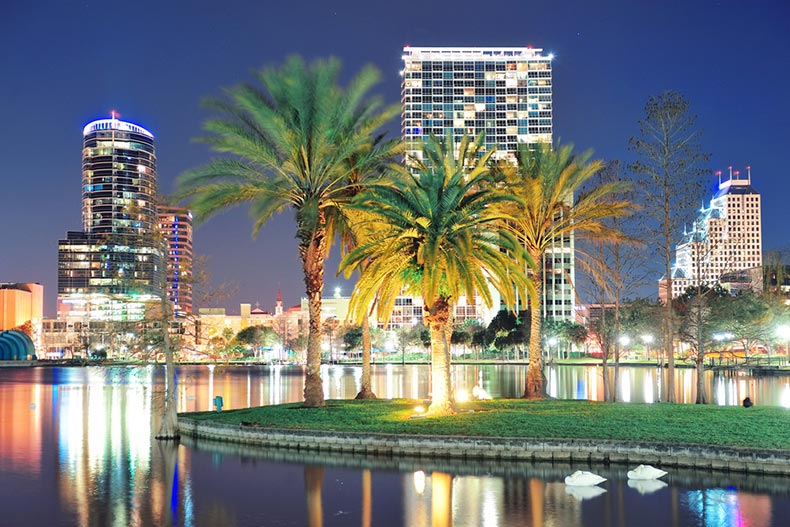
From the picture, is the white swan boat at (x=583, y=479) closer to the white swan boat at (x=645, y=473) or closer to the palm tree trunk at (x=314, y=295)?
the white swan boat at (x=645, y=473)

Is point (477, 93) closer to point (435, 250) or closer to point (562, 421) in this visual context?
point (435, 250)

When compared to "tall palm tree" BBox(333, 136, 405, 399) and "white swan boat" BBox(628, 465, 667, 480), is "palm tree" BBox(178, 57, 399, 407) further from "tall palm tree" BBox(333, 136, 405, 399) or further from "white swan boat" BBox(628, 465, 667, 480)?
"white swan boat" BBox(628, 465, 667, 480)

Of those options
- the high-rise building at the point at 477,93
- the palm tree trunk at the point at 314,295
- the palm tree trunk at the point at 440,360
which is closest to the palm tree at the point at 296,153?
the palm tree trunk at the point at 314,295

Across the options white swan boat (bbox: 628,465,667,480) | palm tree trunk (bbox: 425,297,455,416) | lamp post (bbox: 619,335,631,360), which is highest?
palm tree trunk (bbox: 425,297,455,416)

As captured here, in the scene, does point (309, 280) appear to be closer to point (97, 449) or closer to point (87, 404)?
point (97, 449)

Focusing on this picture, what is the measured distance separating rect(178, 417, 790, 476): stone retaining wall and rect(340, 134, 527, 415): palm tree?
15.1ft

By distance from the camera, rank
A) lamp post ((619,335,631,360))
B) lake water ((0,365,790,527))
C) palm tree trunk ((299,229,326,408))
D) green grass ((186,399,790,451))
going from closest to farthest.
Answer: lake water ((0,365,790,527)), green grass ((186,399,790,451)), palm tree trunk ((299,229,326,408)), lamp post ((619,335,631,360))

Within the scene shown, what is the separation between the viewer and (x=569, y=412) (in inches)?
1035

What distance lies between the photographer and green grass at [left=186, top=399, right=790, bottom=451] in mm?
20984

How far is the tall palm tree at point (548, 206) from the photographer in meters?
33.3

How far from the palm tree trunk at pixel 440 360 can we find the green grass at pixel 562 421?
76 centimetres

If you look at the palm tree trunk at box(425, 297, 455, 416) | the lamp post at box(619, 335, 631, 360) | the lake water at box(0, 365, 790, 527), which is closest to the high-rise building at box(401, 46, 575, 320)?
the lamp post at box(619, 335, 631, 360)

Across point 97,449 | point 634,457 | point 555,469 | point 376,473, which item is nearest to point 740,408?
point 634,457

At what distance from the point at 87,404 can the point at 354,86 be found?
84.3ft
